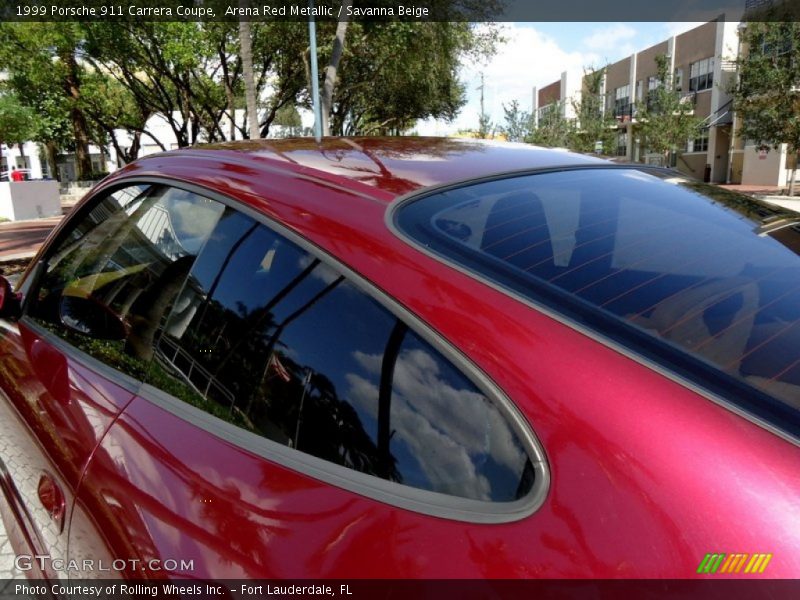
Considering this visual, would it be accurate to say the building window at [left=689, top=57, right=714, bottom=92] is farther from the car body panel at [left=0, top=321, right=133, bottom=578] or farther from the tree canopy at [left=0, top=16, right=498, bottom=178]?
the car body panel at [left=0, top=321, right=133, bottom=578]

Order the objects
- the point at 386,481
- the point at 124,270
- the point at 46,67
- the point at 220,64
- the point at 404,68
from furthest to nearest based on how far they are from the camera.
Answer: the point at 220,64, the point at 46,67, the point at 404,68, the point at 124,270, the point at 386,481

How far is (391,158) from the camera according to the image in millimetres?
1798

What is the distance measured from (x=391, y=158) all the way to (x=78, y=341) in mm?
1115

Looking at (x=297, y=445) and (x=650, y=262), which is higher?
(x=650, y=262)

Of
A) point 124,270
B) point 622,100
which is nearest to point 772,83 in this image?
point 124,270

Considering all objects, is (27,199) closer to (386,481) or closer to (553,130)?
(386,481)

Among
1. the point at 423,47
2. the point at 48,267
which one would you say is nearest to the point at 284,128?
the point at 423,47

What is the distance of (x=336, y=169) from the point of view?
62.7 inches

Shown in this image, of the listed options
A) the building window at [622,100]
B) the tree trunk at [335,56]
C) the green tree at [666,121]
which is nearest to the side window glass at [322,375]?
the tree trunk at [335,56]

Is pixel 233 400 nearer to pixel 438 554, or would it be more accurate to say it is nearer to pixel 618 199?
pixel 438 554

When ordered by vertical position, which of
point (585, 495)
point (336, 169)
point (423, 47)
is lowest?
point (585, 495)

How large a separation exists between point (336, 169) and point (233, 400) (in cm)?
65

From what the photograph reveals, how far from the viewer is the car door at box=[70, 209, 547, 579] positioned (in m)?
0.97

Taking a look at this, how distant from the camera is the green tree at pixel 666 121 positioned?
34.7 meters
